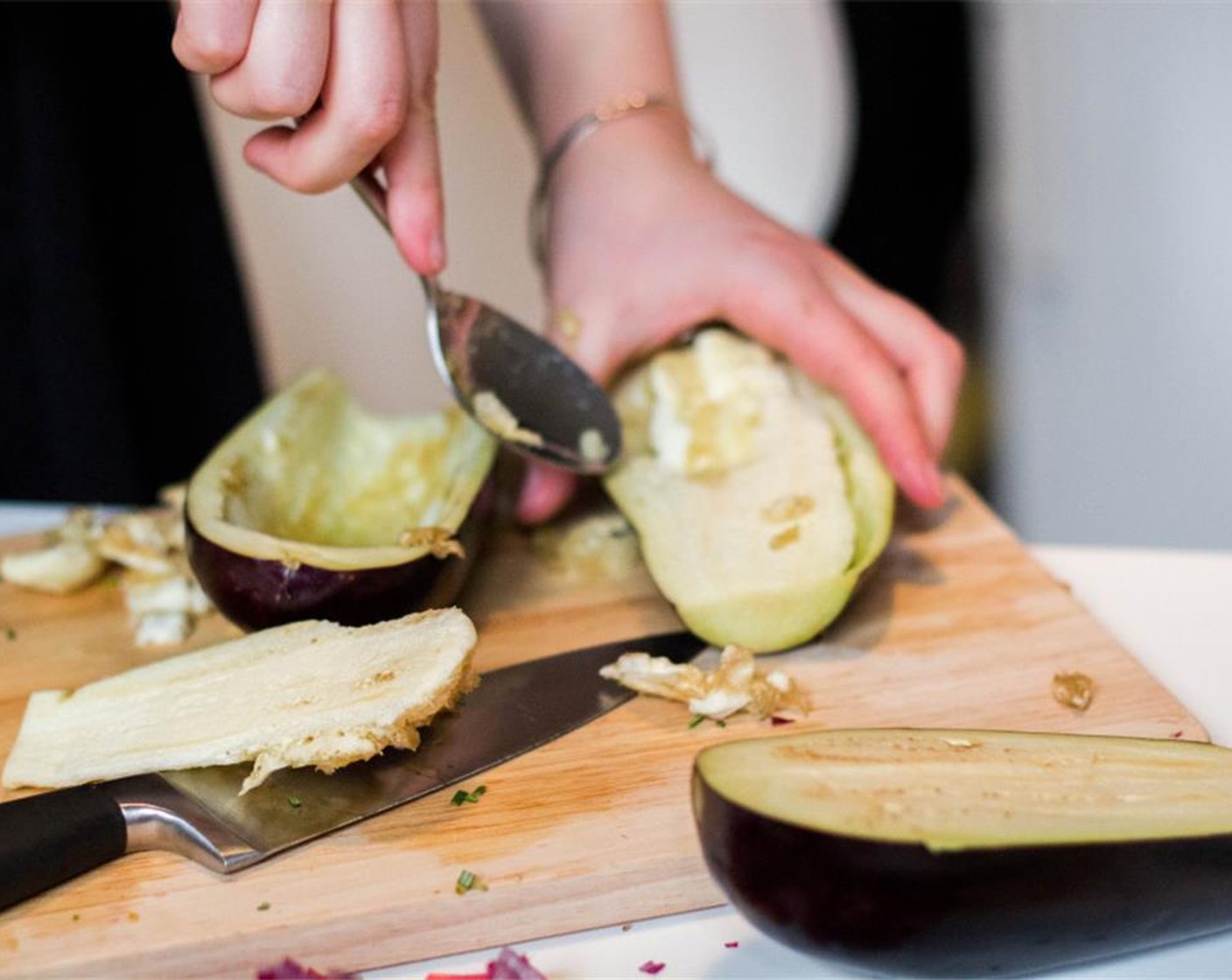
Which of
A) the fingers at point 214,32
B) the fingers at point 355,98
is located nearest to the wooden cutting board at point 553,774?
the fingers at point 355,98

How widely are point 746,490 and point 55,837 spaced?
77 centimetres

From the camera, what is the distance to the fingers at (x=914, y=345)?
1.55 metres

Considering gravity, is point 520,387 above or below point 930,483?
above

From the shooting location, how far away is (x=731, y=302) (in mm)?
1540

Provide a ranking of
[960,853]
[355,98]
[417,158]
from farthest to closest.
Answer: [417,158] < [355,98] < [960,853]

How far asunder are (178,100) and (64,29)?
18 cm

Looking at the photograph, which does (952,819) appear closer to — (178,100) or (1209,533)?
(178,100)

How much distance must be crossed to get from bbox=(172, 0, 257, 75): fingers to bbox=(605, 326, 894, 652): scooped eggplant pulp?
609 mm

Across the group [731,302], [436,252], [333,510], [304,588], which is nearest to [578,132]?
[731,302]

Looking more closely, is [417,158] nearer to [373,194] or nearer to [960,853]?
[373,194]

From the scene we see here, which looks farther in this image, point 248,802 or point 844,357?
point 844,357

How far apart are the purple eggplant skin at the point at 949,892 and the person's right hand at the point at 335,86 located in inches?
26.3

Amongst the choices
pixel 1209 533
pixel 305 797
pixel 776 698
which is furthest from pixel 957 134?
pixel 305 797

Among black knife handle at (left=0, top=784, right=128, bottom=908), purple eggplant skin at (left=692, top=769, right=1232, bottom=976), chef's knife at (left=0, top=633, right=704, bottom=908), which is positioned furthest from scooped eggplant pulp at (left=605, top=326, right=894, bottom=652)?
black knife handle at (left=0, top=784, right=128, bottom=908)
